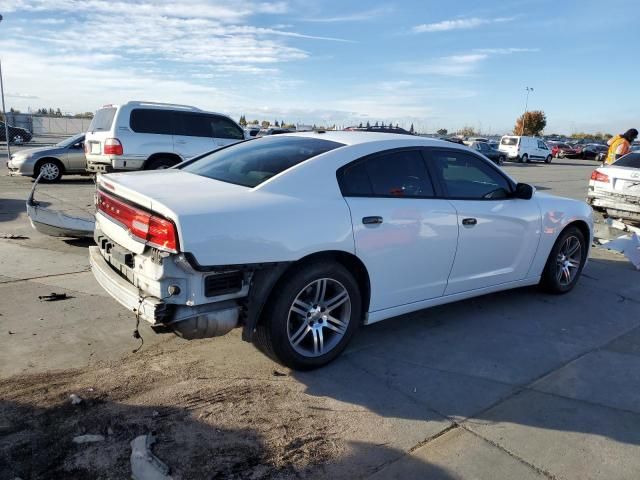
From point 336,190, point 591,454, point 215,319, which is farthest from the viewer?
point 336,190

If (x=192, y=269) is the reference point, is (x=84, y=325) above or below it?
below

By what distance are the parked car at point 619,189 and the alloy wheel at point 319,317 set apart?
804cm

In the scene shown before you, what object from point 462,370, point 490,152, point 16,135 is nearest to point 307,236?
point 462,370

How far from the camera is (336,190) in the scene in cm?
366

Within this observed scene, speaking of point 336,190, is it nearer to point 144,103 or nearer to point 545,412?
point 545,412

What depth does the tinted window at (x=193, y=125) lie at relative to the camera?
12070mm

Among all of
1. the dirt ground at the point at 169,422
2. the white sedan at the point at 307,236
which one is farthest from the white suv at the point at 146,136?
the dirt ground at the point at 169,422

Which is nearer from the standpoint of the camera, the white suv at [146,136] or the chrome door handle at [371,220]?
the chrome door handle at [371,220]

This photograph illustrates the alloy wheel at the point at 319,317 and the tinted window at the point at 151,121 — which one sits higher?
the tinted window at the point at 151,121

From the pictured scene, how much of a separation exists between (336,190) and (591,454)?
2229 millimetres

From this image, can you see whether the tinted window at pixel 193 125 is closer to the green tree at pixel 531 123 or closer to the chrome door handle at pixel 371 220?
the chrome door handle at pixel 371 220

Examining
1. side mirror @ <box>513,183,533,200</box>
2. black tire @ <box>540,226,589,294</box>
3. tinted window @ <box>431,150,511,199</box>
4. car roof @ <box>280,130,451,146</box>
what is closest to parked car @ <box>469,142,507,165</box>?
black tire @ <box>540,226,589,294</box>

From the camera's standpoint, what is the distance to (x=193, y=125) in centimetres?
1230

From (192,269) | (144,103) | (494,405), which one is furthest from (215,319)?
(144,103)
